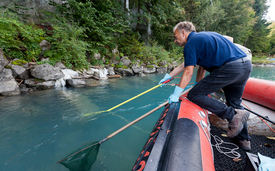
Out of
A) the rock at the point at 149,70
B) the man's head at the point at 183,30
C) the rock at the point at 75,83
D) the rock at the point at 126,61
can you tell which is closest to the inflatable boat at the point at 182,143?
the man's head at the point at 183,30

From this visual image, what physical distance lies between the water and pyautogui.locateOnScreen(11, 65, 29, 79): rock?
1335 millimetres

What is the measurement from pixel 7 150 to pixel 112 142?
1.72 metres

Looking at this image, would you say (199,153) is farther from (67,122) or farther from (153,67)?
(153,67)

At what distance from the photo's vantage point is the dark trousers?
1.49 metres

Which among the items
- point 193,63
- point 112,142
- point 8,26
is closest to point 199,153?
point 193,63

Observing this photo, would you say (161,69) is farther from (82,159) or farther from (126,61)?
(82,159)

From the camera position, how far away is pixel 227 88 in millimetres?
1826

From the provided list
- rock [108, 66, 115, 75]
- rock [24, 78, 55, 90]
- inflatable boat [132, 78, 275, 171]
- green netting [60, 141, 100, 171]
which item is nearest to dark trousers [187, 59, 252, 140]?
inflatable boat [132, 78, 275, 171]

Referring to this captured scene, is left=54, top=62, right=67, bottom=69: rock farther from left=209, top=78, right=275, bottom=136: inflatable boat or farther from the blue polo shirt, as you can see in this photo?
left=209, top=78, right=275, bottom=136: inflatable boat

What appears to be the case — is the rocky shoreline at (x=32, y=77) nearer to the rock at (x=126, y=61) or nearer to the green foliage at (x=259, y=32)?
the rock at (x=126, y=61)

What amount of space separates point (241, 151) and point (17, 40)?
8231mm

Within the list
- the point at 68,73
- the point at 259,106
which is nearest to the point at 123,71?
the point at 68,73

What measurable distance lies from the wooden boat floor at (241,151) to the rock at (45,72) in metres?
6.46

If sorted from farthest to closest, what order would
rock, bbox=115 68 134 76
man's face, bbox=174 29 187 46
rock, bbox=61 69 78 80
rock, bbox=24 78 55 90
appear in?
1. rock, bbox=115 68 134 76
2. rock, bbox=61 69 78 80
3. rock, bbox=24 78 55 90
4. man's face, bbox=174 29 187 46
